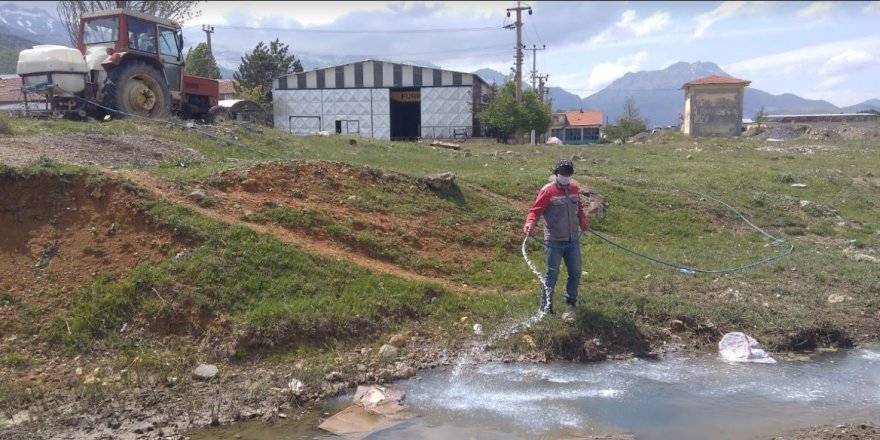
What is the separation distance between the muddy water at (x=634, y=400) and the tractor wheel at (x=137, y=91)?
12108mm

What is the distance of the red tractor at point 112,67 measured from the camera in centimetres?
1517

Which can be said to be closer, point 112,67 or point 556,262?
point 556,262

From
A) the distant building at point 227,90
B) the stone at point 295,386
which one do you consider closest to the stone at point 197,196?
the stone at point 295,386

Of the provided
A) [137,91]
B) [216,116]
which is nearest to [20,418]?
[137,91]

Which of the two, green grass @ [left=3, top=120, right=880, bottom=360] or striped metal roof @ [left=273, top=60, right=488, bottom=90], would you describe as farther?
striped metal roof @ [left=273, top=60, right=488, bottom=90]

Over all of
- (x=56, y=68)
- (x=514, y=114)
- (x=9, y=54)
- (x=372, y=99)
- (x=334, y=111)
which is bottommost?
(x=56, y=68)

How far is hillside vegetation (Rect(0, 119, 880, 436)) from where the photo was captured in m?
7.23

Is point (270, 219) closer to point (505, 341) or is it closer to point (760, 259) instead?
point (505, 341)

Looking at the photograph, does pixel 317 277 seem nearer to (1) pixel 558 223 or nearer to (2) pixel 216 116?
(1) pixel 558 223

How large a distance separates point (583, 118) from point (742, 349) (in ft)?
304

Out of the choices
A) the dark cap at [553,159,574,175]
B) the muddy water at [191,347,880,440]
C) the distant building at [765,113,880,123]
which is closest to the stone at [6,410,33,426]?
the muddy water at [191,347,880,440]

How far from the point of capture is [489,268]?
10.3 m

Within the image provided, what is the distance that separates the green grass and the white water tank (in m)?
1.55

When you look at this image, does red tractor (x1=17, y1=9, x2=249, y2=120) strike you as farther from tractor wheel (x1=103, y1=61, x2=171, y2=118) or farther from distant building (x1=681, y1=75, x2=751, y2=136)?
distant building (x1=681, y1=75, x2=751, y2=136)
